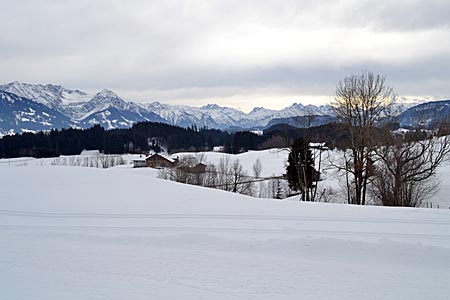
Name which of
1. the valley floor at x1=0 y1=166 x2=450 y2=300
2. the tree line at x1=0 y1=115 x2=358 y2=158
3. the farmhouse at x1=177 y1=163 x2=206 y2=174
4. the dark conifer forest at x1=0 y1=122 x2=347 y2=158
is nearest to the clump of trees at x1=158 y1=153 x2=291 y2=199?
the farmhouse at x1=177 y1=163 x2=206 y2=174

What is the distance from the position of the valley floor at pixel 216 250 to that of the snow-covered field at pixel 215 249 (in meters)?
0.03

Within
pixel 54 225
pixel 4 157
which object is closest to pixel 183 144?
pixel 4 157

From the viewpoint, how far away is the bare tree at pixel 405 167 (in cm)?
2262

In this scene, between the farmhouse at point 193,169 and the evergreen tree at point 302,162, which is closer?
the evergreen tree at point 302,162

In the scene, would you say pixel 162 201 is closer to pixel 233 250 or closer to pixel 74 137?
pixel 233 250

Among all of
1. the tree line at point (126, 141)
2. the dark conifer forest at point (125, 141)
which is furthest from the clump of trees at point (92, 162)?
the dark conifer forest at point (125, 141)

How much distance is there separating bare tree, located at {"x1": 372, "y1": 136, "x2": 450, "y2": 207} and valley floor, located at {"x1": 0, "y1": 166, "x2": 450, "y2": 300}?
1058 cm

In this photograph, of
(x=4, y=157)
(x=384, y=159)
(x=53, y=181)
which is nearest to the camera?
(x=53, y=181)

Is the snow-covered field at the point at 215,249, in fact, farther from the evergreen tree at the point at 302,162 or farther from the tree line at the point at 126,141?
the tree line at the point at 126,141

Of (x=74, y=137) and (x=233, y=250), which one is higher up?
(x=74, y=137)

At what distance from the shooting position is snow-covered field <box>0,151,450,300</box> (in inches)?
269

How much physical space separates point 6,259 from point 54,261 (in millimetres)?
1188

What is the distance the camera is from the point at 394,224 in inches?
433

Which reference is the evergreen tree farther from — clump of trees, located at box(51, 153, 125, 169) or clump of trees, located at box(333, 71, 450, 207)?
clump of trees, located at box(51, 153, 125, 169)
